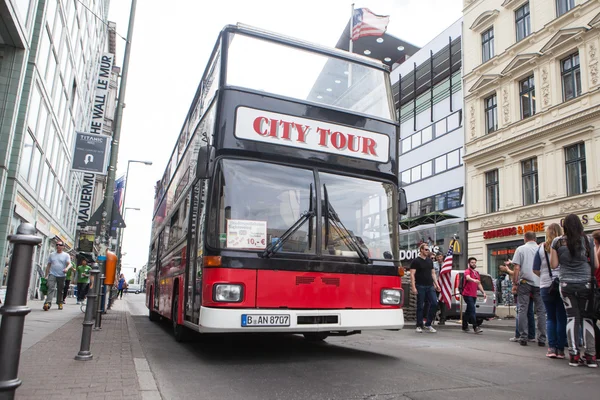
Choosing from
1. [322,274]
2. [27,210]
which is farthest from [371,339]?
[27,210]

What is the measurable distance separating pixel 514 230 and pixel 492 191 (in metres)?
3.28

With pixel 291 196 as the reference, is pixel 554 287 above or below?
below

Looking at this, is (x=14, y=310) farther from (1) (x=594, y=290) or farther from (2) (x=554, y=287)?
(2) (x=554, y=287)

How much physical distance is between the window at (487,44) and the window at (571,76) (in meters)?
5.50

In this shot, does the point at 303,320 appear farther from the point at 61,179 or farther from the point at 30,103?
the point at 61,179

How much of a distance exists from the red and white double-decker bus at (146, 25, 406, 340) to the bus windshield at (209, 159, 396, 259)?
13 millimetres

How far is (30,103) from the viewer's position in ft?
50.9

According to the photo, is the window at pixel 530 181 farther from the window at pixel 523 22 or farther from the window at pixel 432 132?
the window at pixel 523 22

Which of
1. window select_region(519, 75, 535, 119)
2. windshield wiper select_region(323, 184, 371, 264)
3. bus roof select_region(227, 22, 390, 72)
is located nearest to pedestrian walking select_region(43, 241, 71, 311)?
bus roof select_region(227, 22, 390, 72)

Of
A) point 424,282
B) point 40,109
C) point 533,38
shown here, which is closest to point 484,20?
point 533,38

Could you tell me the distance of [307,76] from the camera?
275 inches

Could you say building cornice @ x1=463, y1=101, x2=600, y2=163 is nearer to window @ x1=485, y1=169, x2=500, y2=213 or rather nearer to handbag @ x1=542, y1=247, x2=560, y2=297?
window @ x1=485, y1=169, x2=500, y2=213

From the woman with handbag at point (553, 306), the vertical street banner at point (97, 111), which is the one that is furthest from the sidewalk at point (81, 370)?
the vertical street banner at point (97, 111)

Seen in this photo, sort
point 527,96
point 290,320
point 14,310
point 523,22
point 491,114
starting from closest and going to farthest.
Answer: point 14,310 → point 290,320 → point 527,96 → point 523,22 → point 491,114
